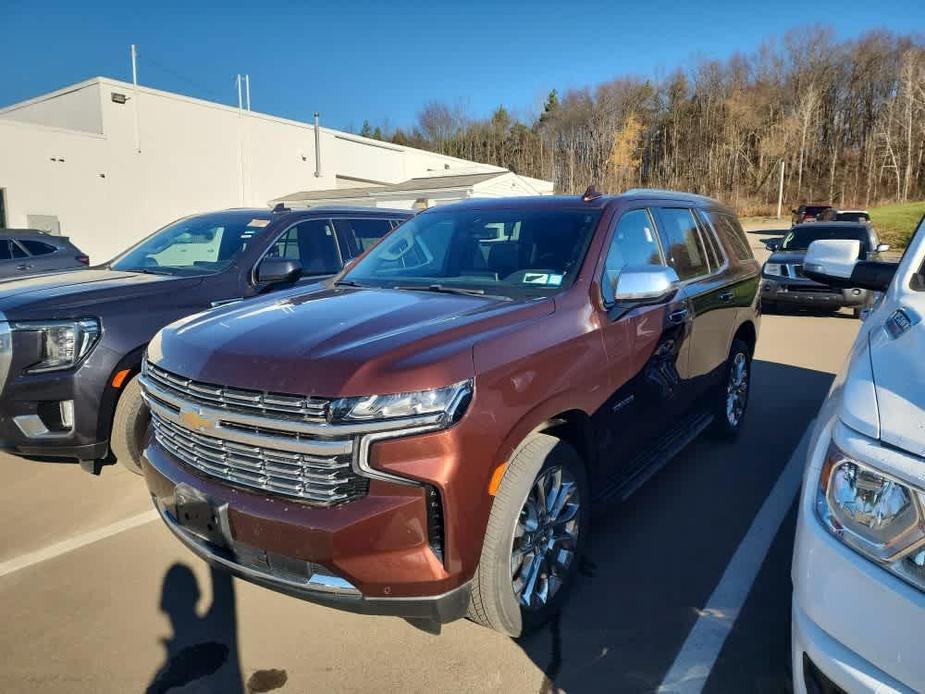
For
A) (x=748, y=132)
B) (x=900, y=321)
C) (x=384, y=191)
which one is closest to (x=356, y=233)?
(x=900, y=321)

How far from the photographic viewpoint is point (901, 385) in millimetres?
1777

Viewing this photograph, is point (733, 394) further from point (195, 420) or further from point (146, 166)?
point (146, 166)

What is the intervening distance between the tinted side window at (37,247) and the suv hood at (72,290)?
8306 millimetres

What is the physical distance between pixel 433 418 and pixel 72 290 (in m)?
3.25

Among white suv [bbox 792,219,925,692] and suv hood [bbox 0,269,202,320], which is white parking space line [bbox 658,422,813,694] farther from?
suv hood [bbox 0,269,202,320]

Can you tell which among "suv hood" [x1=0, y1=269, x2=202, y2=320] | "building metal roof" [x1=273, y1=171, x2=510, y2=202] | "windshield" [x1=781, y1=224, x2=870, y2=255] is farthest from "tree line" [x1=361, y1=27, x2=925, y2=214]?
"suv hood" [x1=0, y1=269, x2=202, y2=320]

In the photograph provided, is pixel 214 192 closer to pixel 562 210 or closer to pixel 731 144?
pixel 562 210

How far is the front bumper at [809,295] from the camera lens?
11234 millimetres

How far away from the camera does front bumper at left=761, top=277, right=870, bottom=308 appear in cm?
1123

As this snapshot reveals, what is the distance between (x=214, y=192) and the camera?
1137 inches

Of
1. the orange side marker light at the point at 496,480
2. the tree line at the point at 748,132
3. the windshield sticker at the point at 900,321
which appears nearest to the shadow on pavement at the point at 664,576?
the orange side marker light at the point at 496,480

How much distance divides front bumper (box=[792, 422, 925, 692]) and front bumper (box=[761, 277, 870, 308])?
1043 cm

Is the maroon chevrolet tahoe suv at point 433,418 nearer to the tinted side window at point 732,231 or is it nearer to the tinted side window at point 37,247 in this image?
the tinted side window at point 732,231

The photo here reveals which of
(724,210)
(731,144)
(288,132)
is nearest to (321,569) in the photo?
(724,210)
